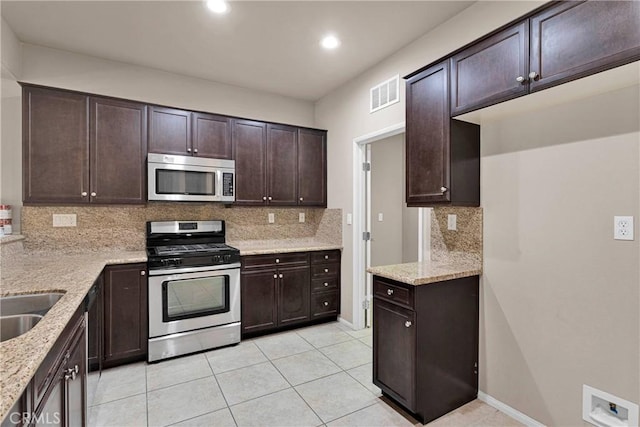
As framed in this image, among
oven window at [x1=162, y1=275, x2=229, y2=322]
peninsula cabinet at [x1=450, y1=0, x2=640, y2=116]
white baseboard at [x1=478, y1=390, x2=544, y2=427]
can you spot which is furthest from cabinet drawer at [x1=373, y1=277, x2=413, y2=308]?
oven window at [x1=162, y1=275, x2=229, y2=322]

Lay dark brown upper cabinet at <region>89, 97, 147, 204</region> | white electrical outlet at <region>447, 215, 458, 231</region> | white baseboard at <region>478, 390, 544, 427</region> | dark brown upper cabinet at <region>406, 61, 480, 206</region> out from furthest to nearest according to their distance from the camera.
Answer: dark brown upper cabinet at <region>89, 97, 147, 204</region> < white electrical outlet at <region>447, 215, 458, 231</region> < dark brown upper cabinet at <region>406, 61, 480, 206</region> < white baseboard at <region>478, 390, 544, 427</region>

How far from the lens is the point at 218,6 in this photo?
237 centimetres

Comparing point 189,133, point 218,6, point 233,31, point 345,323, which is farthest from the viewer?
point 345,323

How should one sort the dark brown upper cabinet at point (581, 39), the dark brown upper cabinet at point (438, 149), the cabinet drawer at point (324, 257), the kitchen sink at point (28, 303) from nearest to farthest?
the dark brown upper cabinet at point (581, 39) < the kitchen sink at point (28, 303) < the dark brown upper cabinet at point (438, 149) < the cabinet drawer at point (324, 257)

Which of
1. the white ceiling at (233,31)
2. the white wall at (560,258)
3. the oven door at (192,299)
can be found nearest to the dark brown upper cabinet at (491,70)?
the white wall at (560,258)

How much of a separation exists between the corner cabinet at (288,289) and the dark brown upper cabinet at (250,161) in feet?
2.43

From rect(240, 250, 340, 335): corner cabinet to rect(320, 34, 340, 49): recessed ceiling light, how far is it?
2171mm

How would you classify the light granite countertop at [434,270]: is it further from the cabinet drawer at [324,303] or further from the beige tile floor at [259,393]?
the cabinet drawer at [324,303]

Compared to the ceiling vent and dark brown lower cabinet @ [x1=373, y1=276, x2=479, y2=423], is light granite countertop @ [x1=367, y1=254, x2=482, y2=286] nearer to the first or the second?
dark brown lower cabinet @ [x1=373, y1=276, x2=479, y2=423]

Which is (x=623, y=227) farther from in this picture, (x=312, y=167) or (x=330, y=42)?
(x=312, y=167)

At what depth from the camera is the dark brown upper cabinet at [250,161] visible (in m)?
3.62

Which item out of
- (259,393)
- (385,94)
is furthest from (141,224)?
(385,94)

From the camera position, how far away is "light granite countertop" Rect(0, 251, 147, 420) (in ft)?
2.82

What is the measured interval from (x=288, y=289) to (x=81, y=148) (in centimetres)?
244
